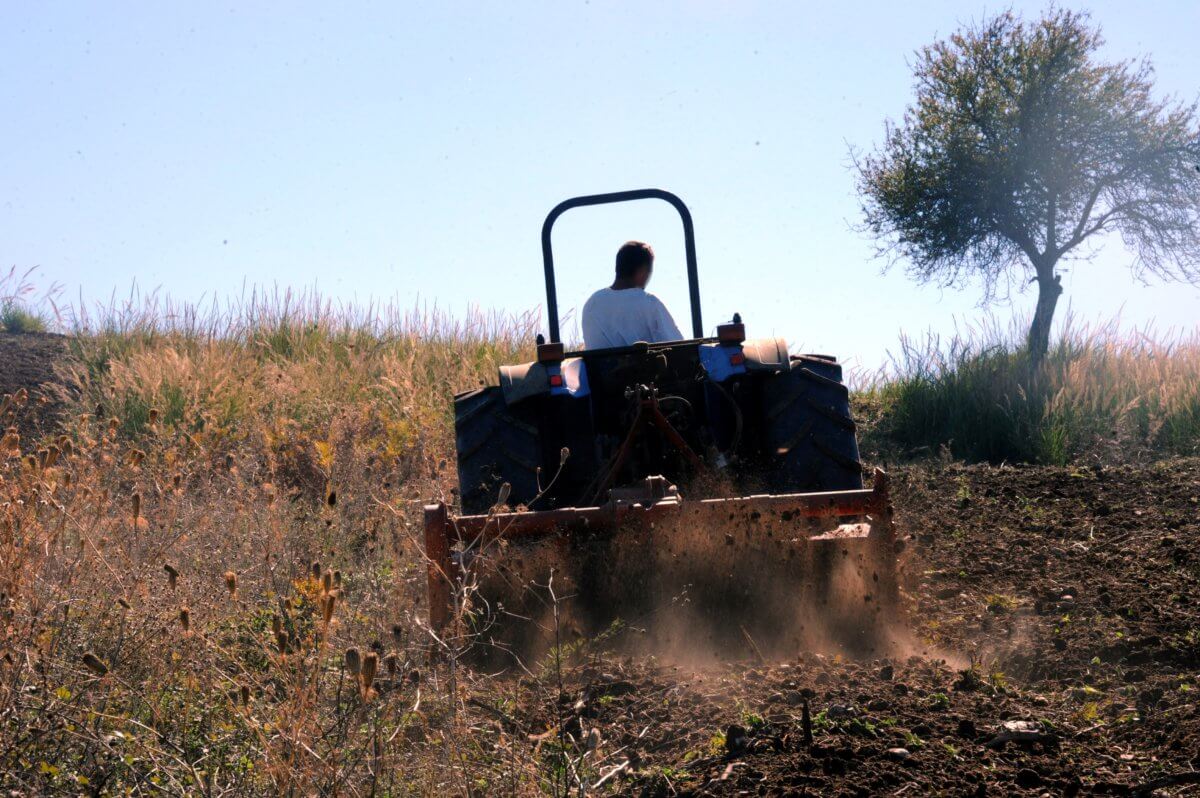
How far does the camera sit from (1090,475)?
9.06 metres

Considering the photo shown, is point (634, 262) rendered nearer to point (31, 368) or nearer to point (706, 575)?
point (706, 575)

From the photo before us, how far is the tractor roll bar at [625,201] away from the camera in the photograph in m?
6.46

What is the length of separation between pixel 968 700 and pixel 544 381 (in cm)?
231

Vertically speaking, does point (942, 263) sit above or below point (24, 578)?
above

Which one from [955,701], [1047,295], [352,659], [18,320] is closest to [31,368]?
[18,320]

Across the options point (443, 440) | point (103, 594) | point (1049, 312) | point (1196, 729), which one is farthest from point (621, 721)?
point (1049, 312)

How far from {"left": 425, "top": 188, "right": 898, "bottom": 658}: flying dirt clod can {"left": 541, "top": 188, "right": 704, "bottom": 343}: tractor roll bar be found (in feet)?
2.61

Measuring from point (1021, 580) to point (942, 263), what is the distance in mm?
15210

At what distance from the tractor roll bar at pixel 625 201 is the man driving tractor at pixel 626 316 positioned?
0.27m

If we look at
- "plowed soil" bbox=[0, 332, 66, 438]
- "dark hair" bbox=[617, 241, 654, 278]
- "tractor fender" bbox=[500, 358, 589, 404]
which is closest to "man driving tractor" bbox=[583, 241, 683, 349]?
"dark hair" bbox=[617, 241, 654, 278]

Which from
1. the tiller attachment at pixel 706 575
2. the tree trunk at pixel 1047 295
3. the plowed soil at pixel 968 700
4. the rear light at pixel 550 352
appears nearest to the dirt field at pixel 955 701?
the plowed soil at pixel 968 700

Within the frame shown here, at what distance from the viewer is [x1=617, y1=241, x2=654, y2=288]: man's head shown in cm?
626

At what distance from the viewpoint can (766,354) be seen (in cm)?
561

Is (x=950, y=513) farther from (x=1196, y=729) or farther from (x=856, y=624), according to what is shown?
(x=1196, y=729)
